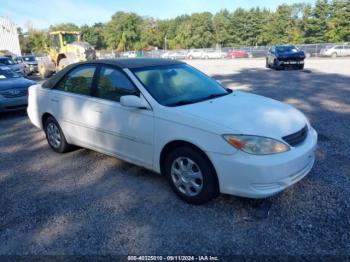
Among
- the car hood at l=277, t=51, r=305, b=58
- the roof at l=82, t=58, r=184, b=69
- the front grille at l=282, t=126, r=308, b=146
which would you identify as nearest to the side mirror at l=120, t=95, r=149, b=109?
the roof at l=82, t=58, r=184, b=69

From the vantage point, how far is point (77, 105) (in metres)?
4.96

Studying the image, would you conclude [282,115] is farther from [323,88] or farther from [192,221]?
[323,88]

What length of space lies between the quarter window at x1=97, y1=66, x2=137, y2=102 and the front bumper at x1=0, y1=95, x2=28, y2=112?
5.29m

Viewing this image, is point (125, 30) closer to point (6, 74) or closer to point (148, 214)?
point (6, 74)

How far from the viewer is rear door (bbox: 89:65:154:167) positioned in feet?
13.3

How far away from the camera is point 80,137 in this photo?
5070 millimetres

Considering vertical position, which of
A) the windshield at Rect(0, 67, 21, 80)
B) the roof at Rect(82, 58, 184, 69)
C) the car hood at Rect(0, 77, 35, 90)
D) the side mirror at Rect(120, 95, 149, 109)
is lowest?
the car hood at Rect(0, 77, 35, 90)

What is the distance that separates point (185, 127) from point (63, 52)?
21307 mm

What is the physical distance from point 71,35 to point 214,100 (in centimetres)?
2258

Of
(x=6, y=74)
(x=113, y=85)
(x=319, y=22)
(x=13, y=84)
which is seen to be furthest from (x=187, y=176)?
(x=319, y=22)

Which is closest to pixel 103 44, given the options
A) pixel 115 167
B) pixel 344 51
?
pixel 344 51

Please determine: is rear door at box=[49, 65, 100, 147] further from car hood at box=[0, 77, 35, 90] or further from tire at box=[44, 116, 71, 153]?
car hood at box=[0, 77, 35, 90]

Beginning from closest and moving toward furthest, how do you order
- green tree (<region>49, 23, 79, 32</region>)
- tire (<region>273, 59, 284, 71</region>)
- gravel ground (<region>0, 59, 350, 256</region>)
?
A: gravel ground (<region>0, 59, 350, 256</region>) → tire (<region>273, 59, 284, 71</region>) → green tree (<region>49, 23, 79, 32</region>)

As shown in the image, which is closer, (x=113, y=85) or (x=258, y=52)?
(x=113, y=85)
